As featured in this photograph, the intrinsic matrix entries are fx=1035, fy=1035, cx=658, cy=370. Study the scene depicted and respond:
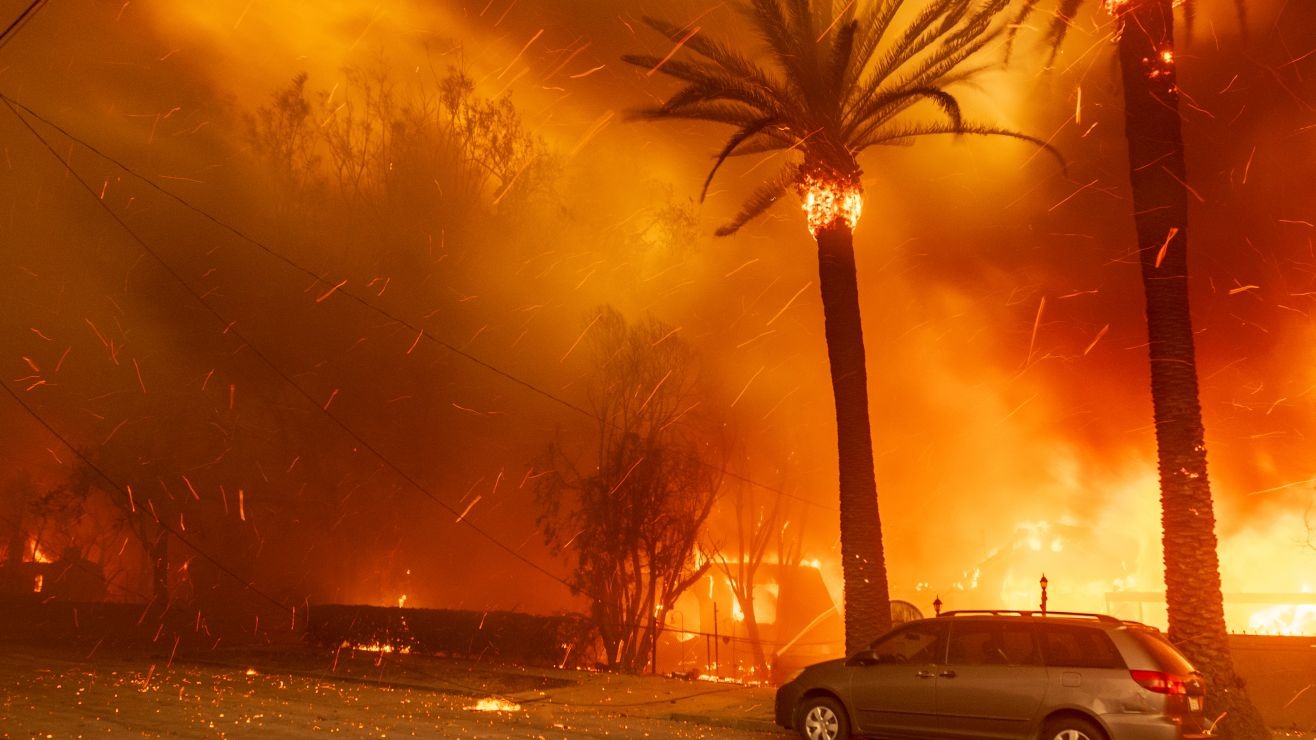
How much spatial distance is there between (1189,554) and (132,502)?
3877cm

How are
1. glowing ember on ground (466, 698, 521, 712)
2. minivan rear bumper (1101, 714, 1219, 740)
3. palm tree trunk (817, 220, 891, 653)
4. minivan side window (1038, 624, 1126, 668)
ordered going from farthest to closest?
palm tree trunk (817, 220, 891, 653) < glowing ember on ground (466, 698, 521, 712) < minivan side window (1038, 624, 1126, 668) < minivan rear bumper (1101, 714, 1219, 740)

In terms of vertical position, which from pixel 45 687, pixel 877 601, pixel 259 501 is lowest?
pixel 45 687

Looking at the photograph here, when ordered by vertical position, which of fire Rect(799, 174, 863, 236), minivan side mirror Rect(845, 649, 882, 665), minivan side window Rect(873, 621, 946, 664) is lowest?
minivan side mirror Rect(845, 649, 882, 665)

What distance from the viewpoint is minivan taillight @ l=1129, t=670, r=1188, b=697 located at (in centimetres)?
975

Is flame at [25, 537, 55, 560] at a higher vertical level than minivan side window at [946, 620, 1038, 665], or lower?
higher

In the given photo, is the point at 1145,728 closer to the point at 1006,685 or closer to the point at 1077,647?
the point at 1077,647

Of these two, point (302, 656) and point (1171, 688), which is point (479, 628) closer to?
point (302, 656)

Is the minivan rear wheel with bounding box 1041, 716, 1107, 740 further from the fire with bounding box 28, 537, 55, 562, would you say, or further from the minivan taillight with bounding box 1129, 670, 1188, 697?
the fire with bounding box 28, 537, 55, 562

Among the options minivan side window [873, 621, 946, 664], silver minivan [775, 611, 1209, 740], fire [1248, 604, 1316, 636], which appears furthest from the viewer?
fire [1248, 604, 1316, 636]

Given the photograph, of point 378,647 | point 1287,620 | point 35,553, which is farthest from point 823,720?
point 35,553

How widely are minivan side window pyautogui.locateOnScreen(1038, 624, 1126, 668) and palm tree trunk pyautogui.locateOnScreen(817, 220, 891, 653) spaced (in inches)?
187

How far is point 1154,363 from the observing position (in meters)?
13.7

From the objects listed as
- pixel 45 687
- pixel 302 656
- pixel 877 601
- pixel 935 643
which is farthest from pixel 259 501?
pixel 935 643

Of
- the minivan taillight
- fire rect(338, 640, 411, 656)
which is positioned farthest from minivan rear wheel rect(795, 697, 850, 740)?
fire rect(338, 640, 411, 656)
